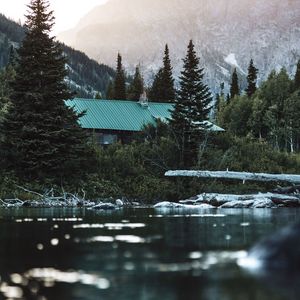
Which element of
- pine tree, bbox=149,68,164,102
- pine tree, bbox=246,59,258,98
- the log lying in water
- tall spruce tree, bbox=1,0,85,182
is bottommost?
the log lying in water

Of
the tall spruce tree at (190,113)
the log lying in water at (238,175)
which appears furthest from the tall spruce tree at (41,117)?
the tall spruce tree at (190,113)

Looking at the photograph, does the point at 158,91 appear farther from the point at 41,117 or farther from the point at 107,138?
the point at 41,117

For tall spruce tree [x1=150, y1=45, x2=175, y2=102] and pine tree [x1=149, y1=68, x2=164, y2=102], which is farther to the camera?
pine tree [x1=149, y1=68, x2=164, y2=102]

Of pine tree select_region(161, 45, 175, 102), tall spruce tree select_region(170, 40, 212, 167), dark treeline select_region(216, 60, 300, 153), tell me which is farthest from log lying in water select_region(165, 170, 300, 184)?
pine tree select_region(161, 45, 175, 102)

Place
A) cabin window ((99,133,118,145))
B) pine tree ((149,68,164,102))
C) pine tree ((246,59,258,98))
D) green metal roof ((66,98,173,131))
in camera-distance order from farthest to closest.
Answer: pine tree ((246,59,258,98)), pine tree ((149,68,164,102)), cabin window ((99,133,118,145)), green metal roof ((66,98,173,131))

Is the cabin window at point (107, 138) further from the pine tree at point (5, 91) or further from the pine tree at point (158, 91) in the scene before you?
the pine tree at point (158, 91)

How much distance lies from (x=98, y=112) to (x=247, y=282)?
62.4 metres

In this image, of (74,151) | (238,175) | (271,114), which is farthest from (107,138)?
(271,114)

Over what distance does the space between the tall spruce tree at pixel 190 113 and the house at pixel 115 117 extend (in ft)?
28.6

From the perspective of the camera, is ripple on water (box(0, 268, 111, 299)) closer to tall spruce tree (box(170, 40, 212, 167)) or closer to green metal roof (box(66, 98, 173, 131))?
tall spruce tree (box(170, 40, 212, 167))

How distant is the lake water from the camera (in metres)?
6.94

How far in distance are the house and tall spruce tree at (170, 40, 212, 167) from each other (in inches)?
343

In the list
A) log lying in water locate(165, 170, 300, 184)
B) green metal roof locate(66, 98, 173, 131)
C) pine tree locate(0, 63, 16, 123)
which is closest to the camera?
log lying in water locate(165, 170, 300, 184)

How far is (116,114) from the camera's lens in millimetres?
69562
